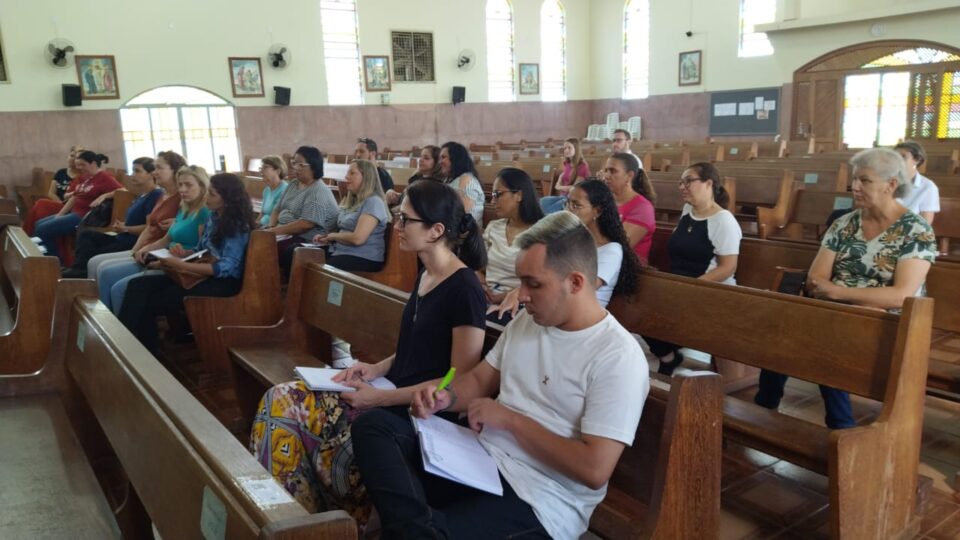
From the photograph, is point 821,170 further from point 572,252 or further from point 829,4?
Result: point 829,4

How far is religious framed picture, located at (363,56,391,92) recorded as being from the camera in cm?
1680

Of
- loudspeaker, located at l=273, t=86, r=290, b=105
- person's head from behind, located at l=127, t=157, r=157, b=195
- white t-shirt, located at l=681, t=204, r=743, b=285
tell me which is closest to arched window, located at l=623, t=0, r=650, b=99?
loudspeaker, located at l=273, t=86, r=290, b=105

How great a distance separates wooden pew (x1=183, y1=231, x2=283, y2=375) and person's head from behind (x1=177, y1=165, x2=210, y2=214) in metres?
0.97

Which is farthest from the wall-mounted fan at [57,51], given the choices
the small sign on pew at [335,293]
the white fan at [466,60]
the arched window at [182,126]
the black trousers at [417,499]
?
the black trousers at [417,499]

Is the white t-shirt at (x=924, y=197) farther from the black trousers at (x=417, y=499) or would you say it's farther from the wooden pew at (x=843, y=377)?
the black trousers at (x=417, y=499)

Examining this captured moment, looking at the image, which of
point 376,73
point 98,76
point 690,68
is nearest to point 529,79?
point 690,68

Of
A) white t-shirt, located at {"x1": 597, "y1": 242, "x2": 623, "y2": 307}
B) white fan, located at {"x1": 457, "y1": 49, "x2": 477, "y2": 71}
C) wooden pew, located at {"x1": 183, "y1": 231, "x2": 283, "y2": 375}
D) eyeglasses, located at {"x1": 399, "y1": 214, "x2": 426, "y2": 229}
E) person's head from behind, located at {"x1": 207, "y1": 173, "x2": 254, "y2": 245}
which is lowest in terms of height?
wooden pew, located at {"x1": 183, "y1": 231, "x2": 283, "y2": 375}

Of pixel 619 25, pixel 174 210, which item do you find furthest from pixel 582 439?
pixel 619 25

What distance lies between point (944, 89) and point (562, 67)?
30.8 ft

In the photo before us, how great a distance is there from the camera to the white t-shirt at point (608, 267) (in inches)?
120

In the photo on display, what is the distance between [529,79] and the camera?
19.5 m

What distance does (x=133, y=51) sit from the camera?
45.4 feet

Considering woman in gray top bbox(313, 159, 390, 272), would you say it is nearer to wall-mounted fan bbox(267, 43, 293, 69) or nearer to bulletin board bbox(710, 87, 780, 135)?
wall-mounted fan bbox(267, 43, 293, 69)

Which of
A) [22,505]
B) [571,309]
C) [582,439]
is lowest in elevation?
[22,505]
